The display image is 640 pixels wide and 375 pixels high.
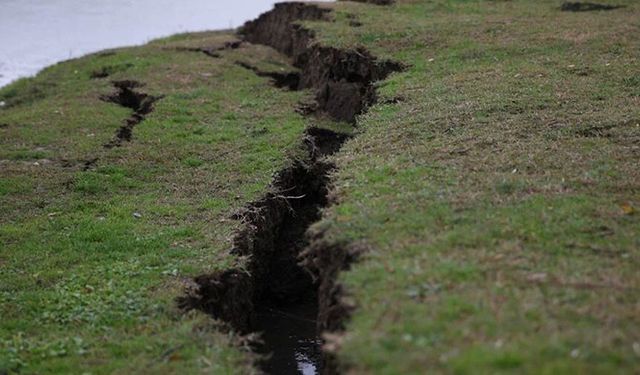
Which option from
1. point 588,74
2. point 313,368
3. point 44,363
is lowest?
point 313,368

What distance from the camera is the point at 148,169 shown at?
15.3m

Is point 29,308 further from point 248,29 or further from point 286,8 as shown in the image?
point 248,29

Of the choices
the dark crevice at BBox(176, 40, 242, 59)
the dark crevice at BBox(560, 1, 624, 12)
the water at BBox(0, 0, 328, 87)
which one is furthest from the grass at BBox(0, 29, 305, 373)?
the water at BBox(0, 0, 328, 87)

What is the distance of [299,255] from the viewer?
9.91 meters

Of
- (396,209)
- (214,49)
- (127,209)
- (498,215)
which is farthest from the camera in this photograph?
(214,49)

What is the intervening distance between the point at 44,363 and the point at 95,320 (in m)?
0.96

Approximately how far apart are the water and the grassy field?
14.9 m

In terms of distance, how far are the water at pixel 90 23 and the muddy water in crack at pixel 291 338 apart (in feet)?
70.0

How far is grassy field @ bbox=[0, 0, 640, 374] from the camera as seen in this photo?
22.9 ft

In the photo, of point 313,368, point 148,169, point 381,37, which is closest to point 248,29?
point 381,37

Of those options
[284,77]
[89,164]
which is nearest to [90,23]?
[284,77]

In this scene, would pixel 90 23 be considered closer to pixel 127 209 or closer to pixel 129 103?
pixel 129 103

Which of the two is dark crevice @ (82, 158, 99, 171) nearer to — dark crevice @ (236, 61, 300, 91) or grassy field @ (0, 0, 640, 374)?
grassy field @ (0, 0, 640, 374)

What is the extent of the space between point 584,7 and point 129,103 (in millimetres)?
13688
